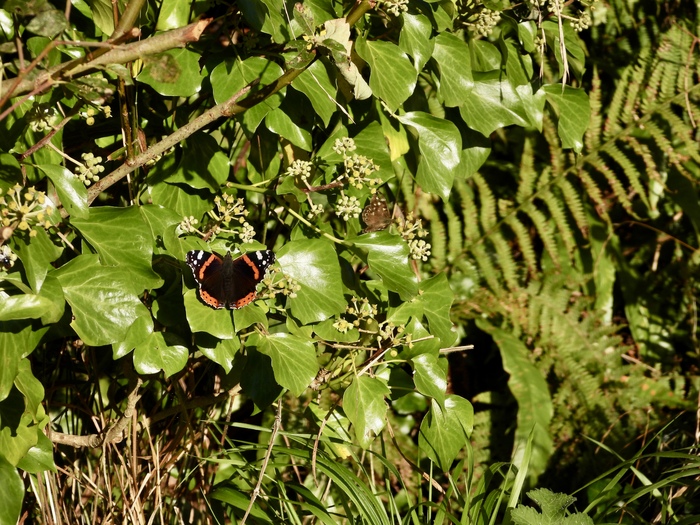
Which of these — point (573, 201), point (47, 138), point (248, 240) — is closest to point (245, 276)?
point (248, 240)

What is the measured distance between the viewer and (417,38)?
1.31 metres

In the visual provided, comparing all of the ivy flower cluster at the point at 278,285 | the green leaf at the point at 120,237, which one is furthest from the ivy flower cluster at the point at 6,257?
the ivy flower cluster at the point at 278,285

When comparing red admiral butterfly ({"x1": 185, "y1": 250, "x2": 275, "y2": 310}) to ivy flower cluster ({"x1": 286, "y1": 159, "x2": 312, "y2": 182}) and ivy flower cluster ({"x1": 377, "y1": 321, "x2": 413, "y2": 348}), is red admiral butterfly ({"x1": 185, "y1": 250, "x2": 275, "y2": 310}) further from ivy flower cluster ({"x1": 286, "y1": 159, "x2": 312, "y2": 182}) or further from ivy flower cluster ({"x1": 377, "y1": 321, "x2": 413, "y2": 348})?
ivy flower cluster ({"x1": 377, "y1": 321, "x2": 413, "y2": 348})

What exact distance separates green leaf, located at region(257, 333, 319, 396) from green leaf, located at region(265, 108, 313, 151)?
13.7 inches

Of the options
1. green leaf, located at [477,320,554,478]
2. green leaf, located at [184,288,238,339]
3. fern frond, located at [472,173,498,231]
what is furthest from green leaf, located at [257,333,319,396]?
fern frond, located at [472,173,498,231]

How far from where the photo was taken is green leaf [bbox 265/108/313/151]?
1283 mm

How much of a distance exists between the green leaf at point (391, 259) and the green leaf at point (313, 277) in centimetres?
7

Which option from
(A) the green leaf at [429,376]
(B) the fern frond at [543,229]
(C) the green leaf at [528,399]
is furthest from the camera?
(B) the fern frond at [543,229]

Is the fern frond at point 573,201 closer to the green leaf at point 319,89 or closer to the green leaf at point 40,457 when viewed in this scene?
the green leaf at point 319,89

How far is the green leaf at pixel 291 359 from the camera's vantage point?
48.6 inches

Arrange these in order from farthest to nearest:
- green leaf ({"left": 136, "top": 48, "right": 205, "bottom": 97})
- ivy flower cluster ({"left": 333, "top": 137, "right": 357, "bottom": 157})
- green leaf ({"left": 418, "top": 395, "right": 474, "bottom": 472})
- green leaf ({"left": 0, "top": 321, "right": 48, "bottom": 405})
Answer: green leaf ({"left": 418, "top": 395, "right": 474, "bottom": 472}) → ivy flower cluster ({"left": 333, "top": 137, "right": 357, "bottom": 157}) → green leaf ({"left": 136, "top": 48, "right": 205, "bottom": 97}) → green leaf ({"left": 0, "top": 321, "right": 48, "bottom": 405})

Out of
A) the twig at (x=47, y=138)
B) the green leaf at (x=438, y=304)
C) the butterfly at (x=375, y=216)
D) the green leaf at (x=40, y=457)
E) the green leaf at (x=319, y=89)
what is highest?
the green leaf at (x=319, y=89)

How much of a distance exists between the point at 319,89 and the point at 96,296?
516 millimetres

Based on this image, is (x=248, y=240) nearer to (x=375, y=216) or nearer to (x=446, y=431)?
(x=375, y=216)
